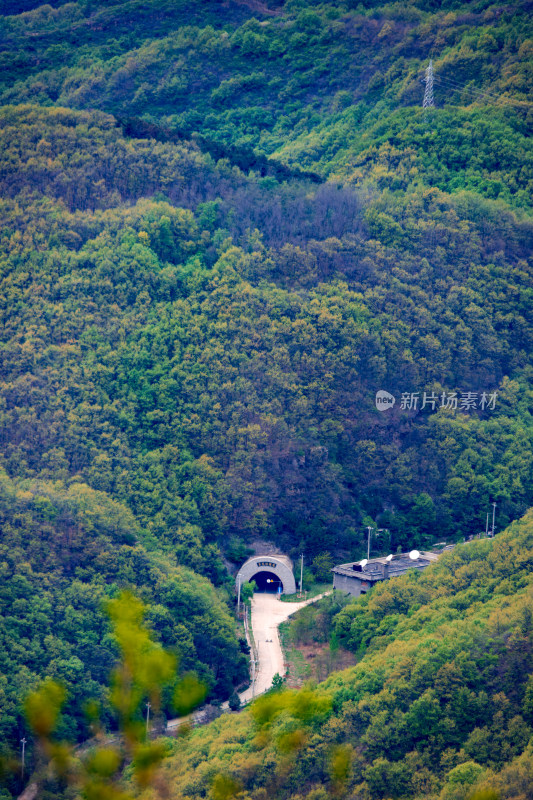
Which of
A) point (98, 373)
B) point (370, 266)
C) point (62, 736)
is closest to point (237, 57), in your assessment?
point (370, 266)

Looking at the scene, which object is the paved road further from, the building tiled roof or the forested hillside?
the building tiled roof

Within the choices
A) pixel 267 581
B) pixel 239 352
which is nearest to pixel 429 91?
pixel 239 352

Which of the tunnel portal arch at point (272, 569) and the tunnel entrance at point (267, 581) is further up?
the tunnel portal arch at point (272, 569)

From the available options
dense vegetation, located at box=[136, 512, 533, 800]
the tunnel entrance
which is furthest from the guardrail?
dense vegetation, located at box=[136, 512, 533, 800]

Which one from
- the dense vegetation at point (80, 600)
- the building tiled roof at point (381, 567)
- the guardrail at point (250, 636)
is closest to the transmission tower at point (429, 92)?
the building tiled roof at point (381, 567)

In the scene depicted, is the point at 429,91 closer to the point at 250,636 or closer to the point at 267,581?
the point at 267,581

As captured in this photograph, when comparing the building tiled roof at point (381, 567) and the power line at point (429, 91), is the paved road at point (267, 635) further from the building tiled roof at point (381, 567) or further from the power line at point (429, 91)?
the power line at point (429, 91)
